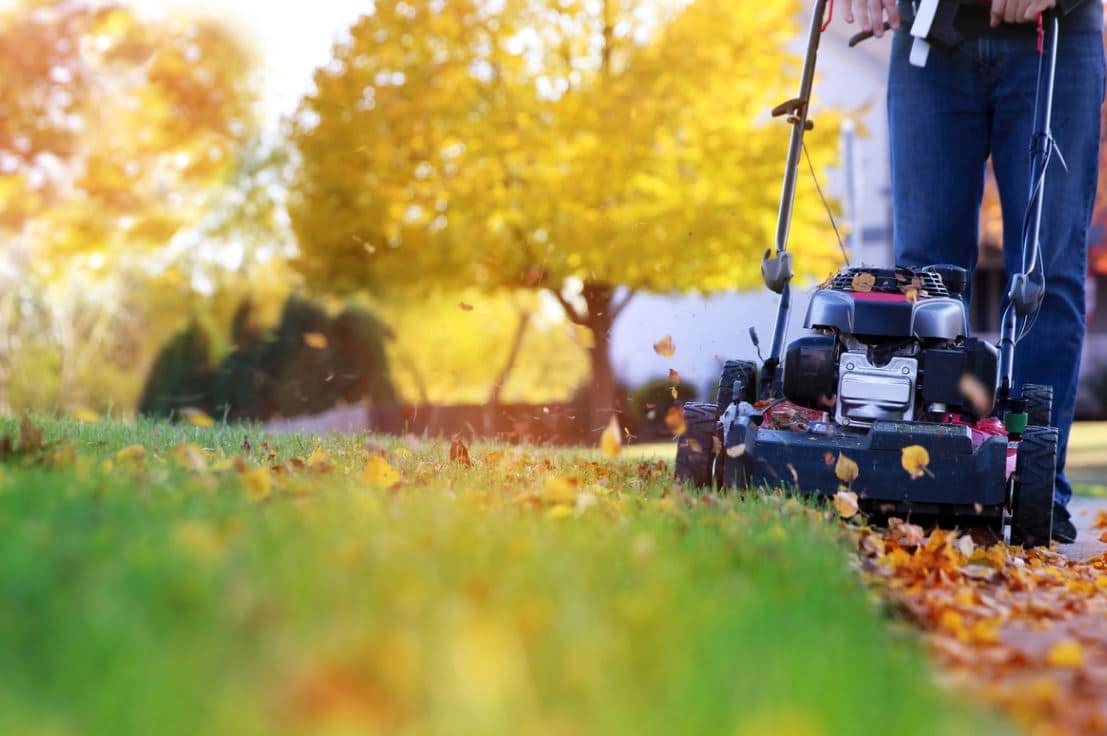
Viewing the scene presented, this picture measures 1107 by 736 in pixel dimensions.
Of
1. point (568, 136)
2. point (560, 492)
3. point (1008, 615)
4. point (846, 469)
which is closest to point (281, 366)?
point (568, 136)

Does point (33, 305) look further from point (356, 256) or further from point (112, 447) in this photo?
point (112, 447)

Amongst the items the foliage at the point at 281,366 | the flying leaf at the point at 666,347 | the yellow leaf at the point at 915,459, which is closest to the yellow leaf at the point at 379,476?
the yellow leaf at the point at 915,459

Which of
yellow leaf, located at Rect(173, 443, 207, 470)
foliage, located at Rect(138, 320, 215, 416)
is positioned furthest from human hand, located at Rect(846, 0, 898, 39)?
foliage, located at Rect(138, 320, 215, 416)

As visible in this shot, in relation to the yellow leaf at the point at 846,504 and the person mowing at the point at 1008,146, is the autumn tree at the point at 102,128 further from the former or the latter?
the yellow leaf at the point at 846,504

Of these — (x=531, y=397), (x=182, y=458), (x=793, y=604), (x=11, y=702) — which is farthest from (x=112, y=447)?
(x=531, y=397)

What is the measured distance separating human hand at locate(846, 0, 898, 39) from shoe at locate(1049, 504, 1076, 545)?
5.57 ft

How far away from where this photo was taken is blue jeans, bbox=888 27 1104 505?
15.6ft

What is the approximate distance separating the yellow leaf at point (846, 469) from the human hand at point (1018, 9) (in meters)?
1.68

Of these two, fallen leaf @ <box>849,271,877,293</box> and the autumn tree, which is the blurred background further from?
fallen leaf @ <box>849,271,877,293</box>

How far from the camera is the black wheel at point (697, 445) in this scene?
436cm

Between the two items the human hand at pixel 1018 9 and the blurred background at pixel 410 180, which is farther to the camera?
the blurred background at pixel 410 180

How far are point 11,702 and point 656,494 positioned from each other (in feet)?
8.79

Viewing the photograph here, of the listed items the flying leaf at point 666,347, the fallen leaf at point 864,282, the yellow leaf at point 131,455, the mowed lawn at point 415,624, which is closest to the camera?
the mowed lawn at point 415,624

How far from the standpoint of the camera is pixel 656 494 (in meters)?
4.06
